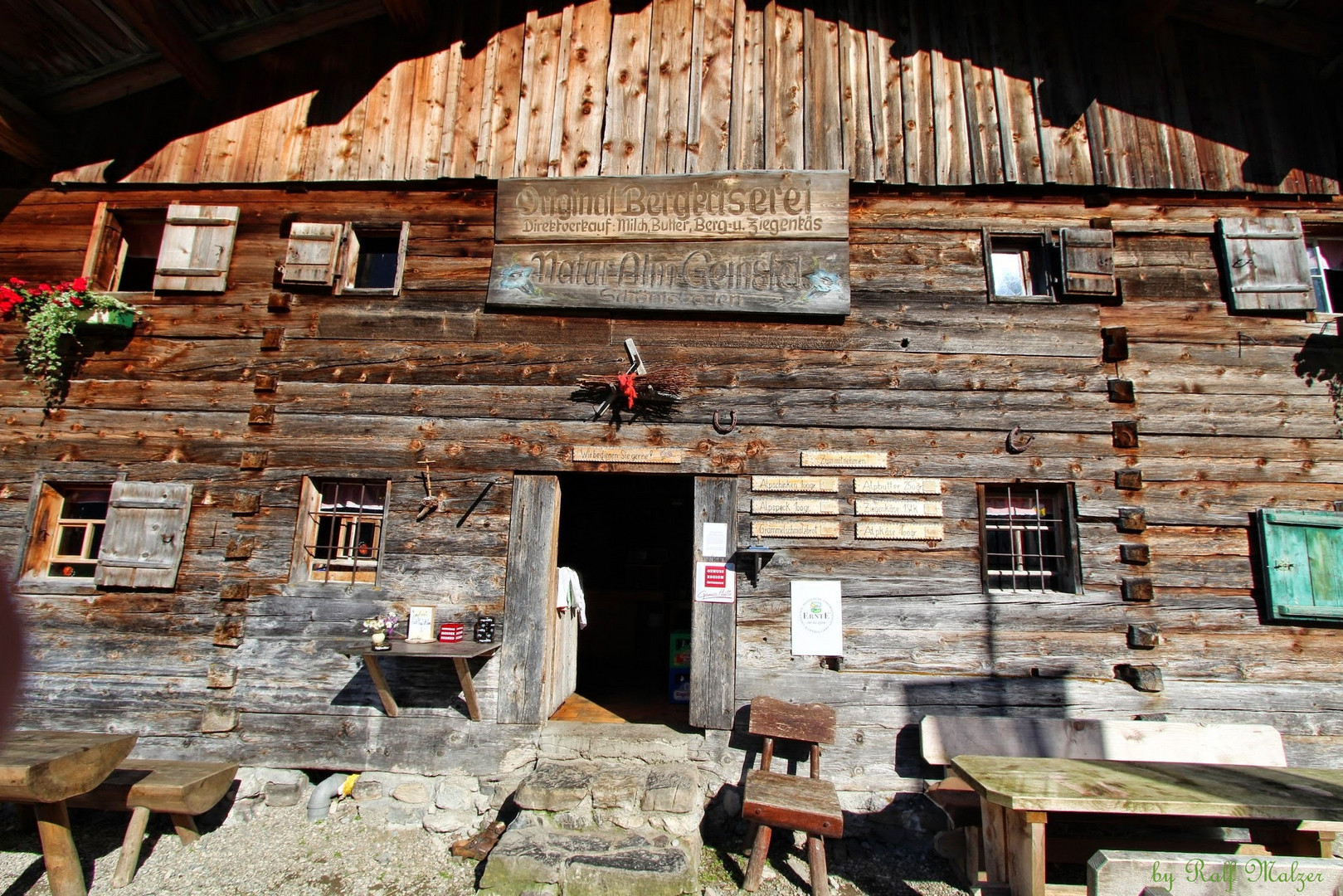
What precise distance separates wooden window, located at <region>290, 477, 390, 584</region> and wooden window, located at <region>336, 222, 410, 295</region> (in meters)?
2.06

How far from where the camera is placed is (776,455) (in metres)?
6.84

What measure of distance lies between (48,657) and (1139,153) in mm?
12130

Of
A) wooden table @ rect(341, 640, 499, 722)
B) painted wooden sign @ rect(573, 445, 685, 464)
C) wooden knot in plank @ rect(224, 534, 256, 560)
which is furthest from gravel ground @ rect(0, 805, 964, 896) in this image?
painted wooden sign @ rect(573, 445, 685, 464)

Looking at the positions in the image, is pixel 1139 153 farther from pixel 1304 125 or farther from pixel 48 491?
pixel 48 491

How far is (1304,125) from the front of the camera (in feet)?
24.5

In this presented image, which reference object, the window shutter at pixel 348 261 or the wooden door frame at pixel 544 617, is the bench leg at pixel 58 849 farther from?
the window shutter at pixel 348 261

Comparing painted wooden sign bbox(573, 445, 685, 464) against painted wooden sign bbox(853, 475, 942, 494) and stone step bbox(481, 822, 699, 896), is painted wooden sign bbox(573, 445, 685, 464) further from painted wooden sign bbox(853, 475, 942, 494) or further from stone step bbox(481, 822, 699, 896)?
stone step bbox(481, 822, 699, 896)

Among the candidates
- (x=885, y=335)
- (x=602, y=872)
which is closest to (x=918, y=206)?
(x=885, y=335)

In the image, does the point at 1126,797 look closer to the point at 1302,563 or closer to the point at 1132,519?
the point at 1132,519

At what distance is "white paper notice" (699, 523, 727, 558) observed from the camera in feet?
21.9

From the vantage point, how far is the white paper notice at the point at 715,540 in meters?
6.66

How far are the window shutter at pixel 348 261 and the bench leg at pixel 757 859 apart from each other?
6.58 meters

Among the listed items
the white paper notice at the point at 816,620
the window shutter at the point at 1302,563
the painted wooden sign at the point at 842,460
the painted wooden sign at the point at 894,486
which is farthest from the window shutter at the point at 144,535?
the window shutter at the point at 1302,563

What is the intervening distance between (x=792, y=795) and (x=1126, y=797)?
229 cm
